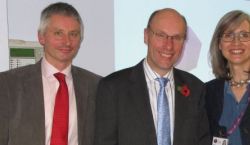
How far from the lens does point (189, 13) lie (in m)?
3.19

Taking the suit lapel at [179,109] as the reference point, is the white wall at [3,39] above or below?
above

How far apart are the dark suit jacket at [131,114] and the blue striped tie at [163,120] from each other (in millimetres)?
45

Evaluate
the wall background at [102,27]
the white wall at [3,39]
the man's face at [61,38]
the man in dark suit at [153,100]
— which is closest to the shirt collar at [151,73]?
the man in dark suit at [153,100]

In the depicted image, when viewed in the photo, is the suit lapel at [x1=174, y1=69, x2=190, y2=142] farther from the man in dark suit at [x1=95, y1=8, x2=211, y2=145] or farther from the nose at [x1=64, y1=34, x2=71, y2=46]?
the nose at [x1=64, y1=34, x2=71, y2=46]

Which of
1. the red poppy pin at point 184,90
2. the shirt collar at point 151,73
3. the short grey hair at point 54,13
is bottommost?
the red poppy pin at point 184,90

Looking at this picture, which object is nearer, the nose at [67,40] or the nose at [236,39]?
the nose at [67,40]

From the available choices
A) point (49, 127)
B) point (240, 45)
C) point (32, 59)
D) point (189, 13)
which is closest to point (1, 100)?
point (49, 127)

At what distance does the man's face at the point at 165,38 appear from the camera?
2127mm

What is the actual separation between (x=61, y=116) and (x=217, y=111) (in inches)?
39.2

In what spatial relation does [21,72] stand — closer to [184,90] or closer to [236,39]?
[184,90]

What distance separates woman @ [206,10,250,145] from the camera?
220 cm

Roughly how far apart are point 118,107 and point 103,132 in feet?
0.56

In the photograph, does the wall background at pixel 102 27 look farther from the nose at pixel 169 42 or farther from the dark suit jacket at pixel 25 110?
the nose at pixel 169 42

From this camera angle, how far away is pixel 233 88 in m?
2.34
